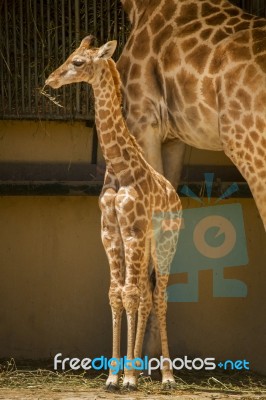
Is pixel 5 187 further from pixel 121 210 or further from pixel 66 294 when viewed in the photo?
pixel 121 210

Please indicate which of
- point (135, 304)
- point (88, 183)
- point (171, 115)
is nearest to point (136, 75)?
point (171, 115)

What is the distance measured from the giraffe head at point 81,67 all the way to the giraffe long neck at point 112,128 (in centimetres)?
6

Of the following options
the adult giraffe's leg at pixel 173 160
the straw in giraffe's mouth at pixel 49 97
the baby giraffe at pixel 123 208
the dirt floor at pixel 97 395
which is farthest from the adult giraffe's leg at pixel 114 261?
the straw in giraffe's mouth at pixel 49 97

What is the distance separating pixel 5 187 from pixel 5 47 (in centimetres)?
103

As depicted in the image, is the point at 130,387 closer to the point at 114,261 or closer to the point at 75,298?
the point at 114,261

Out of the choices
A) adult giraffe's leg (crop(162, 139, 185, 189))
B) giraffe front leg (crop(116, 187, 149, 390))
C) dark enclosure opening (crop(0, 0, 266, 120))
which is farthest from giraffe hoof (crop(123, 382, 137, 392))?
dark enclosure opening (crop(0, 0, 266, 120))

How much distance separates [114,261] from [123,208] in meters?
0.30

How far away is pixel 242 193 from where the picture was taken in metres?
7.50

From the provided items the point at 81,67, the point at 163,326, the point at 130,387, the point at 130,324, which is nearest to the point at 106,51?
A: the point at 81,67

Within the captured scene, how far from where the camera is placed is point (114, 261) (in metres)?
5.97


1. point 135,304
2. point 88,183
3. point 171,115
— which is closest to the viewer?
point 135,304

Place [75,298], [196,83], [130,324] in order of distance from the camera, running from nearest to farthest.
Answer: [130,324] → [196,83] → [75,298]

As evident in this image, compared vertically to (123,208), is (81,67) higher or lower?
higher

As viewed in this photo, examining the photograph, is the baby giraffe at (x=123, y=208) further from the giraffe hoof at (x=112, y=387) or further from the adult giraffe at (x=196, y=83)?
the adult giraffe at (x=196, y=83)
